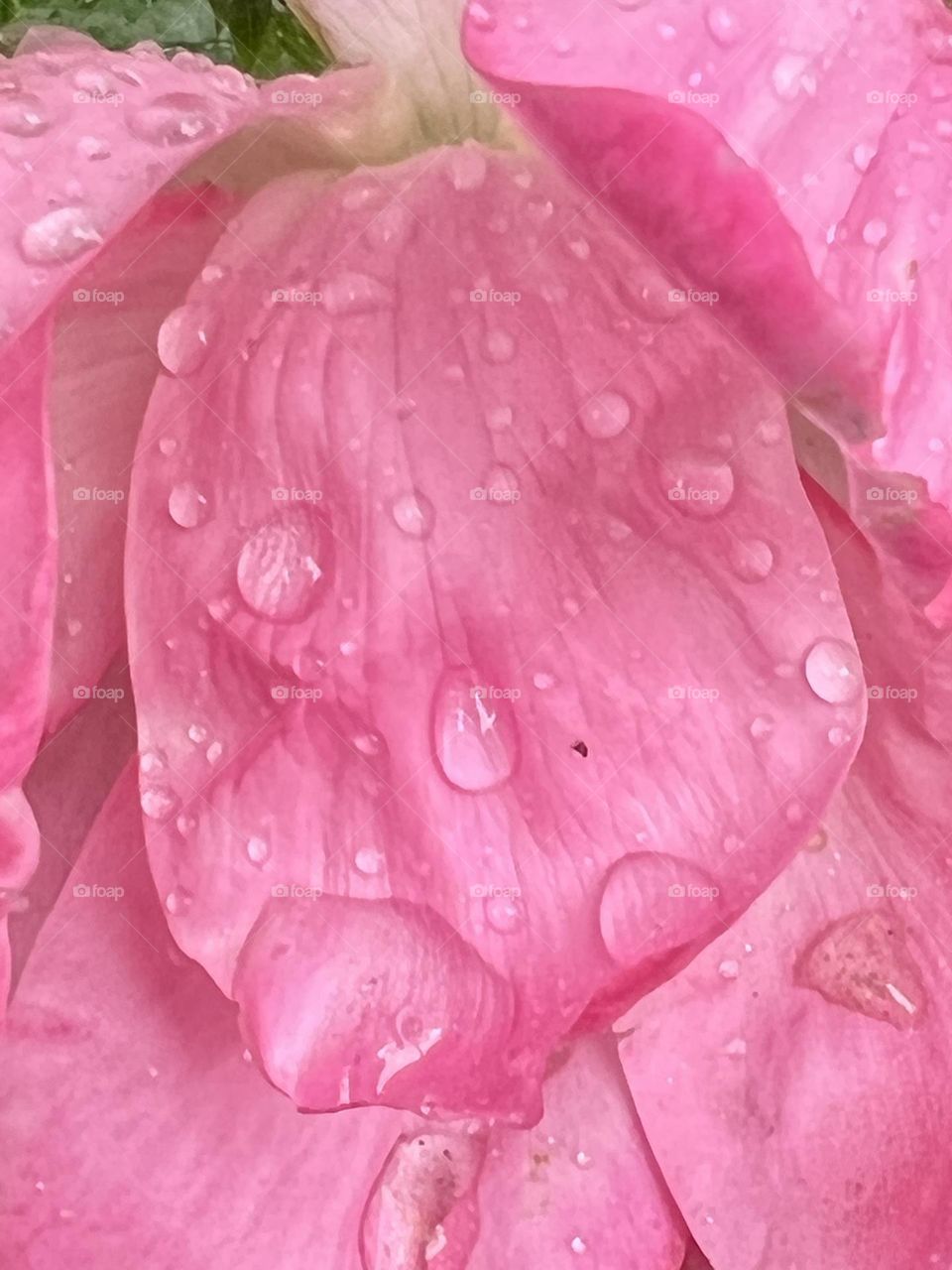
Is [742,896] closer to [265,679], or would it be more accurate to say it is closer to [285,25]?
[265,679]

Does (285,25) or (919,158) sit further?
(285,25)

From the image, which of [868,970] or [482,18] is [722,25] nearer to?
[482,18]

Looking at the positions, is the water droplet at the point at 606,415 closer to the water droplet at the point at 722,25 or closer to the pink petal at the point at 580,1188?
the water droplet at the point at 722,25

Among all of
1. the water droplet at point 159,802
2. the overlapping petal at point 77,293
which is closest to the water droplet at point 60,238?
the overlapping petal at point 77,293

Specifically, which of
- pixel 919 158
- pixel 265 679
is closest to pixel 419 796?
pixel 265 679

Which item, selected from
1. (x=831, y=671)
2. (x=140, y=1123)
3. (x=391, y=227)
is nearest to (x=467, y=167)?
(x=391, y=227)

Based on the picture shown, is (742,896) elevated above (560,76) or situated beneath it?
situated beneath
